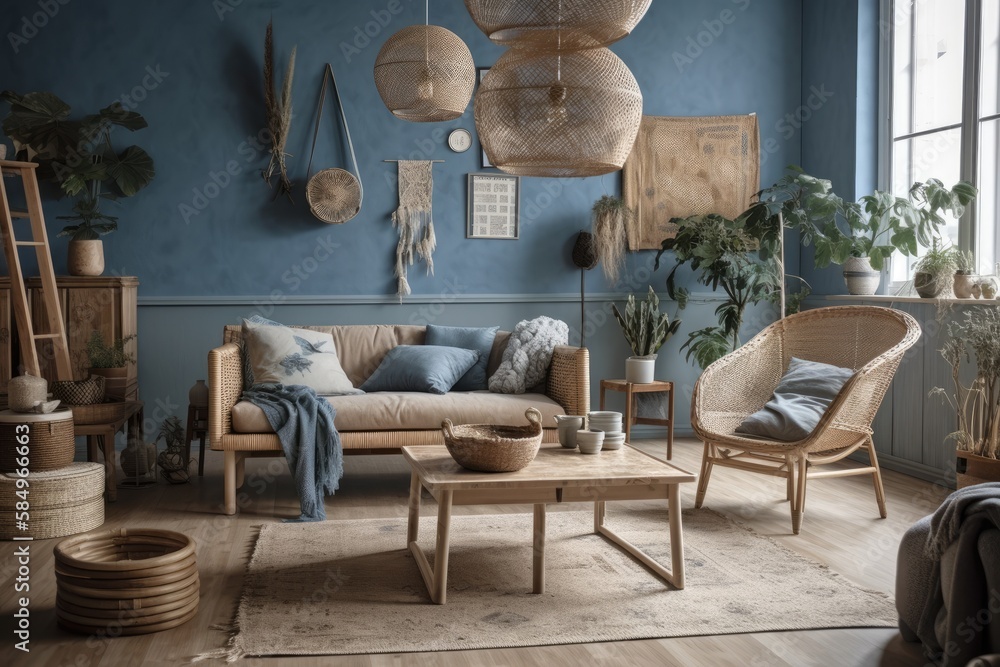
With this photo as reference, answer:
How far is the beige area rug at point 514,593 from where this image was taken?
8.79 ft

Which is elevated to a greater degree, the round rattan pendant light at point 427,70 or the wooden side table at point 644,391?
the round rattan pendant light at point 427,70

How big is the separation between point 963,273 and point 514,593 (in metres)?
2.99

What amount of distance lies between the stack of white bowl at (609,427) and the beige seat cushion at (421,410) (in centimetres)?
89

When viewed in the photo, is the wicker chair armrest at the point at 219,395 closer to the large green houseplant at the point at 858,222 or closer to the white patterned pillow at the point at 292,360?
the white patterned pillow at the point at 292,360

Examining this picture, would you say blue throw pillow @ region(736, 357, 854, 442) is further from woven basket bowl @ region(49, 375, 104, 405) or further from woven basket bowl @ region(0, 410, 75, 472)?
woven basket bowl @ region(49, 375, 104, 405)

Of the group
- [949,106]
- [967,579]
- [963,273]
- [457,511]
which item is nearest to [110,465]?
[457,511]

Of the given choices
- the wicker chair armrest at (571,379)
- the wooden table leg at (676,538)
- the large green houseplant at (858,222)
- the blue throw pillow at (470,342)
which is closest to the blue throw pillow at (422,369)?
the blue throw pillow at (470,342)

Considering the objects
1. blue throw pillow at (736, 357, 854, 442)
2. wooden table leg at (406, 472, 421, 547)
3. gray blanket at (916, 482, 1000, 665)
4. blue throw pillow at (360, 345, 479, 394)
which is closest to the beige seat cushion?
blue throw pillow at (360, 345, 479, 394)

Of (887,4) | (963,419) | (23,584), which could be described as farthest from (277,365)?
(887,4)

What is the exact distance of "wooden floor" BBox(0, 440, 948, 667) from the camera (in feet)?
8.29

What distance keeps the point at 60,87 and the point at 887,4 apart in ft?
16.0

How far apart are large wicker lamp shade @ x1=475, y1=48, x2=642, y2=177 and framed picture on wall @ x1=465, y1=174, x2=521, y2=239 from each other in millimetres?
3084

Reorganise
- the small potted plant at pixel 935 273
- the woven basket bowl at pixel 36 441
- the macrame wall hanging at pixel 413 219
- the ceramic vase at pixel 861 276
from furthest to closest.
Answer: the macrame wall hanging at pixel 413 219 < the ceramic vase at pixel 861 276 < the small potted plant at pixel 935 273 < the woven basket bowl at pixel 36 441

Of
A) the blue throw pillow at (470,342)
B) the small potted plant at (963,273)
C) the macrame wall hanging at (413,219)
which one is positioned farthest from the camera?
the macrame wall hanging at (413,219)
